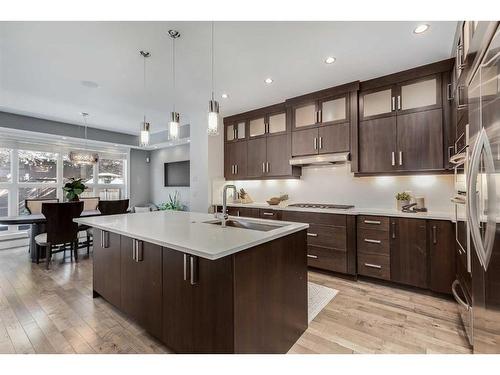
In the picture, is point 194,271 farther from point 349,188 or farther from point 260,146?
point 260,146

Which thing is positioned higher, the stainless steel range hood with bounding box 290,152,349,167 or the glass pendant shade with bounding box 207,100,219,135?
the glass pendant shade with bounding box 207,100,219,135

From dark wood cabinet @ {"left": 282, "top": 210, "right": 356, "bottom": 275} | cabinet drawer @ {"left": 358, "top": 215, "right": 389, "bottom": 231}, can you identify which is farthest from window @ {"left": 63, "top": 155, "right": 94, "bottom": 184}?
cabinet drawer @ {"left": 358, "top": 215, "right": 389, "bottom": 231}

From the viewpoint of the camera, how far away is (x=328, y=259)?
313 centimetres

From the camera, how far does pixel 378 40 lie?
2246 millimetres

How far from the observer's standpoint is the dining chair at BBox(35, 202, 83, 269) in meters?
3.45

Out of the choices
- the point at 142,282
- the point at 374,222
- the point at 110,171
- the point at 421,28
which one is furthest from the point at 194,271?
the point at 110,171

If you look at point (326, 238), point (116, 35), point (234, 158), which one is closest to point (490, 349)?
point (326, 238)

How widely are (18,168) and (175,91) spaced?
436 cm

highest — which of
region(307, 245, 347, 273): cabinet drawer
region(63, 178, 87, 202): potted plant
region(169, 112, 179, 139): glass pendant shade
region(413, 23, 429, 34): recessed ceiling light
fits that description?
region(413, 23, 429, 34): recessed ceiling light

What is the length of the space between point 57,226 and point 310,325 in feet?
12.6

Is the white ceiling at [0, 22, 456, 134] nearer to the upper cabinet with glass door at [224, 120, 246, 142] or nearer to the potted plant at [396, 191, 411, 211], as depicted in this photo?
the upper cabinet with glass door at [224, 120, 246, 142]

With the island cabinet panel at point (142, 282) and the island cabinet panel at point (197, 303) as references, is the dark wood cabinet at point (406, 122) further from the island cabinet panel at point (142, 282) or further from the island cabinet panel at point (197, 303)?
the island cabinet panel at point (142, 282)

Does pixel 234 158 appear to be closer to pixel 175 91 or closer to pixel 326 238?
pixel 175 91

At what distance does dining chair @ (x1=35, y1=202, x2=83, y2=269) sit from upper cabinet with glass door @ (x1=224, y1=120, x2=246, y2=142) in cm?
282
